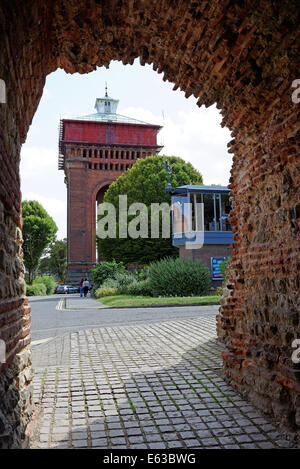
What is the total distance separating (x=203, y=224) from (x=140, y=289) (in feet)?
18.6

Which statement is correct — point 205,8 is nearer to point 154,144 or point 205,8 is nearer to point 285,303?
point 285,303

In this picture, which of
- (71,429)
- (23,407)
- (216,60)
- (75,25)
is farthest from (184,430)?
(75,25)

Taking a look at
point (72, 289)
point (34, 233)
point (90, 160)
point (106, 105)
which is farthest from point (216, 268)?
point (106, 105)

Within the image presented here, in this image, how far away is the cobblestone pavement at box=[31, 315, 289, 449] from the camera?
388cm

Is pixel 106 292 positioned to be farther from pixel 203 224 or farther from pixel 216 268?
pixel 203 224

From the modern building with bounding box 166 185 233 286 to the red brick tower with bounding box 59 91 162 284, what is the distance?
20.2 m

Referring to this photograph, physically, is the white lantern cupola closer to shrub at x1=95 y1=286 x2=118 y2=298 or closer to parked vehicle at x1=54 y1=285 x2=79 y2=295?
parked vehicle at x1=54 y1=285 x2=79 y2=295

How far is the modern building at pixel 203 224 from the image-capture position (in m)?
24.2

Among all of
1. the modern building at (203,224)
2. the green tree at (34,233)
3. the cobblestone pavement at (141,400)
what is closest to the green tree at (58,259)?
the green tree at (34,233)

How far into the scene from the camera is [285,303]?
4312mm

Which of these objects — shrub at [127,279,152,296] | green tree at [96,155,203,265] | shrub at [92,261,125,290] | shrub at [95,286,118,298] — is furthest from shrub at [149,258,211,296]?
green tree at [96,155,203,265]

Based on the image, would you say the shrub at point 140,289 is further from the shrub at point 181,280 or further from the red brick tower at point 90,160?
the red brick tower at point 90,160

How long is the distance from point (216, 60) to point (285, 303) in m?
2.99

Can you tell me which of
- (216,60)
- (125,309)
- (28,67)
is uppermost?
(216,60)
